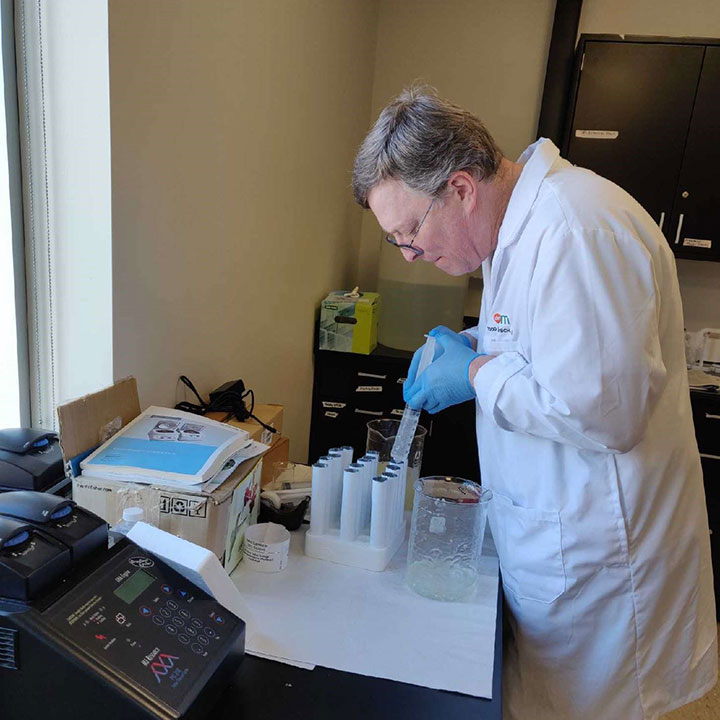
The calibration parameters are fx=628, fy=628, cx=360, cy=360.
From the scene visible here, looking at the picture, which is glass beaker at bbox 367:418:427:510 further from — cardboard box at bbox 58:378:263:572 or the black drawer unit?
the black drawer unit

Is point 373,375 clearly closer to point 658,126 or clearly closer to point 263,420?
point 263,420

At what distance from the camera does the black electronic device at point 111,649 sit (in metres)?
0.62

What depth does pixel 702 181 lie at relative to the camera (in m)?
2.59

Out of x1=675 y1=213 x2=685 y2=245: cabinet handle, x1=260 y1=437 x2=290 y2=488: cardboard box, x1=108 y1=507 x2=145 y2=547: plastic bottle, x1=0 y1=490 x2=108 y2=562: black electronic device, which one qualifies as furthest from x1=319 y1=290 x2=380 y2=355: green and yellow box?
x1=0 y1=490 x2=108 y2=562: black electronic device

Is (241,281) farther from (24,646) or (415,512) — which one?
(24,646)

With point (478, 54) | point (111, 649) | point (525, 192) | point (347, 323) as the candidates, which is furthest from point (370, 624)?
point (478, 54)

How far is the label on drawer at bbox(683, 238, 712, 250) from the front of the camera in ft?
8.67

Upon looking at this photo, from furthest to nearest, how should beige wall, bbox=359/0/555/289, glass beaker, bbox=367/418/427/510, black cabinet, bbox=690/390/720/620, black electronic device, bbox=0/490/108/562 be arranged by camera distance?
1. beige wall, bbox=359/0/555/289
2. black cabinet, bbox=690/390/720/620
3. glass beaker, bbox=367/418/427/510
4. black electronic device, bbox=0/490/108/562

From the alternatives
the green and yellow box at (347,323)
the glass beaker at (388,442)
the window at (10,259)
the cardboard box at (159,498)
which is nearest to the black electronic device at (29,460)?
the cardboard box at (159,498)

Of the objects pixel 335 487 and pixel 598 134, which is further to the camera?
pixel 598 134

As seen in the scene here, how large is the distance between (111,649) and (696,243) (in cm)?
273

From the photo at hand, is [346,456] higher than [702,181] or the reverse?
the reverse

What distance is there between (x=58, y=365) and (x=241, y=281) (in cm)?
63

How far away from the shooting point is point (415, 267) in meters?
2.88
